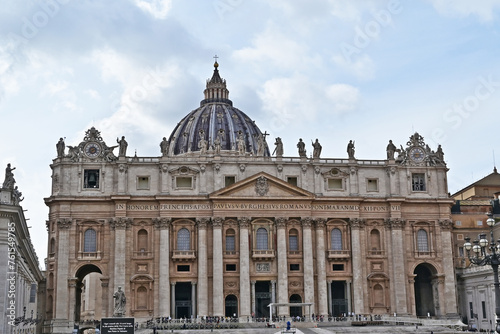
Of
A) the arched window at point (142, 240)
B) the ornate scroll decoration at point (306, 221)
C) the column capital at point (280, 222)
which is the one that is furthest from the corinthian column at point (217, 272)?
the ornate scroll decoration at point (306, 221)

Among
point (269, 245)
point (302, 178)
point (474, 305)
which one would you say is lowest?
point (474, 305)

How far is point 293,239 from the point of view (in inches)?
3457

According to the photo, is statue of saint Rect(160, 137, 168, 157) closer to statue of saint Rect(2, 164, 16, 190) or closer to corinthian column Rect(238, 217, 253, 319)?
corinthian column Rect(238, 217, 253, 319)

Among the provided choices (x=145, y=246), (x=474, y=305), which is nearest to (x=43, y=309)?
(x=145, y=246)

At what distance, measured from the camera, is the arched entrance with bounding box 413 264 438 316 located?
91.0 meters

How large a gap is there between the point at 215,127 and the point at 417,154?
128 ft

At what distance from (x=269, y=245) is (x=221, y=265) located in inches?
244

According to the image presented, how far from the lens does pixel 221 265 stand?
84625 millimetres

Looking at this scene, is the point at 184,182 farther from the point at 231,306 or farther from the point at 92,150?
the point at 231,306

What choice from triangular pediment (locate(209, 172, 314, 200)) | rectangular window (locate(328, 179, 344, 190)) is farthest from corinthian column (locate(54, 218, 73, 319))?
rectangular window (locate(328, 179, 344, 190))

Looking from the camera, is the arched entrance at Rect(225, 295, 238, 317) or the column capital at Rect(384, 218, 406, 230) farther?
the column capital at Rect(384, 218, 406, 230)

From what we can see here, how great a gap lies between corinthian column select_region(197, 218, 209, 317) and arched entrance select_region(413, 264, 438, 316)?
1020 inches

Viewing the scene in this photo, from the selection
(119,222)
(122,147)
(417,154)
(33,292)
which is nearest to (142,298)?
(119,222)

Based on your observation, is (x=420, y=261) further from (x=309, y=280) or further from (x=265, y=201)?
(x=265, y=201)
